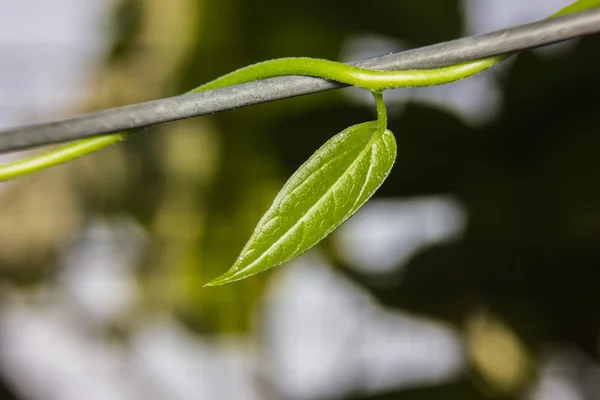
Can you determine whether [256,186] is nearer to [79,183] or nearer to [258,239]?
[79,183]

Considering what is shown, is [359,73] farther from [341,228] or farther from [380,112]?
[341,228]

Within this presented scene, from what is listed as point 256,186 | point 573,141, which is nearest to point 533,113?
point 573,141

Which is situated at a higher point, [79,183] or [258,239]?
[258,239]

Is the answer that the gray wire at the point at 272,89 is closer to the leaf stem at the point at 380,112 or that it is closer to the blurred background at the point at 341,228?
the leaf stem at the point at 380,112

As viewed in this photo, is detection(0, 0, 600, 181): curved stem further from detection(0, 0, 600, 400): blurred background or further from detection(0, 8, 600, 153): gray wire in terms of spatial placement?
detection(0, 0, 600, 400): blurred background

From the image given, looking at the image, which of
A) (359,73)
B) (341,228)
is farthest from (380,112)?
(341,228)
